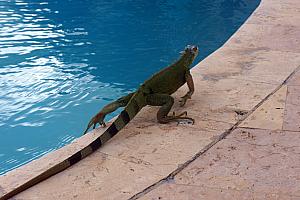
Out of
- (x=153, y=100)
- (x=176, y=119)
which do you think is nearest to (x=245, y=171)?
(x=176, y=119)

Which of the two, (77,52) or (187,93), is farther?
(77,52)

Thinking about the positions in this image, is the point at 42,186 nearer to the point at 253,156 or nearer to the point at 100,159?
the point at 100,159

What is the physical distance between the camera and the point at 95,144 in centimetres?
278

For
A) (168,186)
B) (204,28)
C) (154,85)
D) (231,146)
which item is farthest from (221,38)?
(168,186)

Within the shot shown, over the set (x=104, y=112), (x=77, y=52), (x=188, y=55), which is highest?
(x=188, y=55)

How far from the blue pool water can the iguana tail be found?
1.30 m

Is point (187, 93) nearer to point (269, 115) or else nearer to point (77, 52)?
point (269, 115)

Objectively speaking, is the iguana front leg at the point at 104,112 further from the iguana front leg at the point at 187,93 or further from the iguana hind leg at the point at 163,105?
the iguana front leg at the point at 187,93

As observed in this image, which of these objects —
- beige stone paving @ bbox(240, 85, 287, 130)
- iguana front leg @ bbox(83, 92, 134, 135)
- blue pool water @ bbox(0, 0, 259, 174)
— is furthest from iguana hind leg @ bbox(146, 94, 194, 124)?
Result: blue pool water @ bbox(0, 0, 259, 174)

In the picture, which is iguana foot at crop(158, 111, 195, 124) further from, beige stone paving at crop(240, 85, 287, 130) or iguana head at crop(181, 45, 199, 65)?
iguana head at crop(181, 45, 199, 65)

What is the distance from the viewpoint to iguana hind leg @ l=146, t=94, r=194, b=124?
10.1 feet

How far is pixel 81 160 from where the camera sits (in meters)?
2.66

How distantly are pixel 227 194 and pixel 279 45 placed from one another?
284 centimetres

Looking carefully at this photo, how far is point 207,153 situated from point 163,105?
0.65 m
